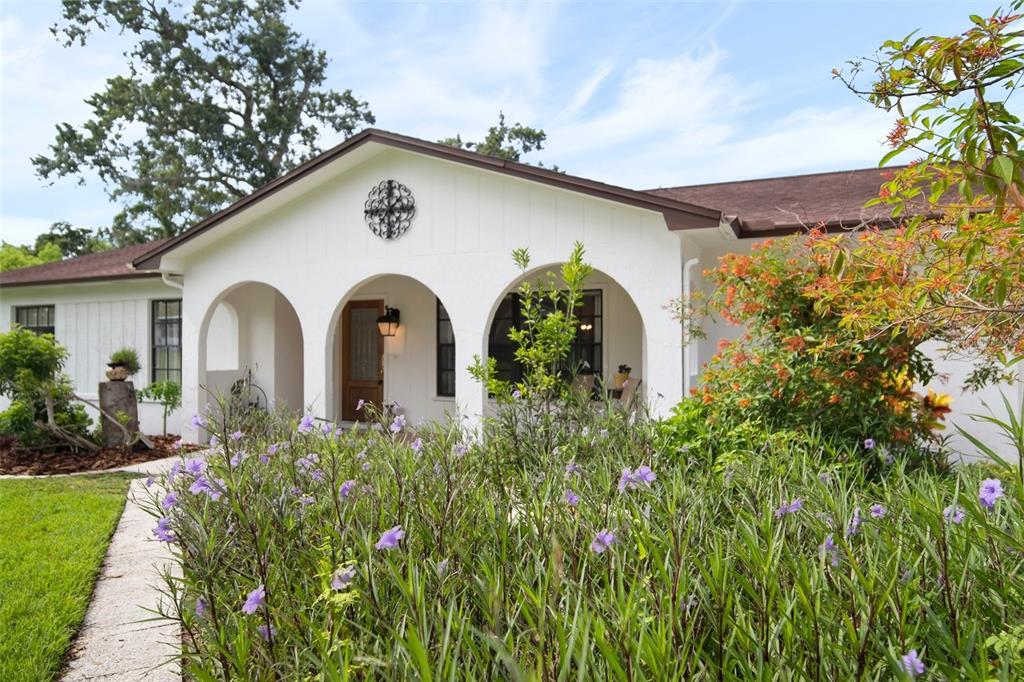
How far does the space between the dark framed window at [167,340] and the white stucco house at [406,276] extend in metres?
0.04

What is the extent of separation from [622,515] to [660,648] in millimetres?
916

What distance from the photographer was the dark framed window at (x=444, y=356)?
35.8 feet

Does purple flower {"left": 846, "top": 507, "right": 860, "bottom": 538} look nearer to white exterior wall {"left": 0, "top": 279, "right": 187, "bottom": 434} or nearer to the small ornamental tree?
the small ornamental tree

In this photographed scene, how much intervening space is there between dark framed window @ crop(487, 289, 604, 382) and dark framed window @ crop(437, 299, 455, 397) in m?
0.84

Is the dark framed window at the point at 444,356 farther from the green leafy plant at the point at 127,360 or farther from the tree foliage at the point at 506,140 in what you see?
the tree foliage at the point at 506,140

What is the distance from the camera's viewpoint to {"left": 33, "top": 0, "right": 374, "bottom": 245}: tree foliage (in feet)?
69.4

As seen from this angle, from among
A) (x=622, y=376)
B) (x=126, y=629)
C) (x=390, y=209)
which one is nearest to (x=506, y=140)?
(x=390, y=209)

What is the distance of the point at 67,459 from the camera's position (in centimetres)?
905

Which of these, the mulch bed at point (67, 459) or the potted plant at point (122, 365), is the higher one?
the potted plant at point (122, 365)

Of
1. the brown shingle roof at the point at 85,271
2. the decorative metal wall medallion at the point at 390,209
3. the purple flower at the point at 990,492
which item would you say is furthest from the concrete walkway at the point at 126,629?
the brown shingle roof at the point at 85,271

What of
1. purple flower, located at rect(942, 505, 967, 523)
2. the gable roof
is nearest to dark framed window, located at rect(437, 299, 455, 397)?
the gable roof

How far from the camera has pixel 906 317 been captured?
2.96 m

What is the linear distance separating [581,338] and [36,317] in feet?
37.9

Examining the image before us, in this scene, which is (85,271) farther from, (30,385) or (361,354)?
(361,354)
